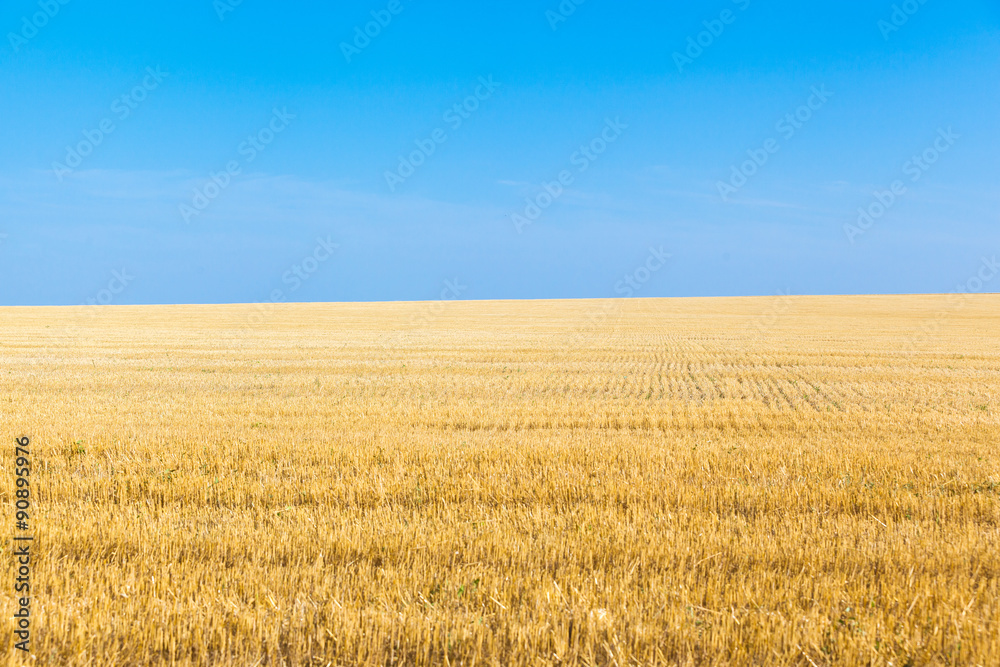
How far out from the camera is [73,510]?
25.5 feet

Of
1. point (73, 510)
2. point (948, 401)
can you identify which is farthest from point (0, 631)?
point (948, 401)

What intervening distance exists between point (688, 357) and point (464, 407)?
59.7 ft

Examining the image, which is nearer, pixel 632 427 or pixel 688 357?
pixel 632 427

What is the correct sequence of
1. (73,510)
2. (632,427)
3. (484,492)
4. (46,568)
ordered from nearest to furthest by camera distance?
(46,568)
(73,510)
(484,492)
(632,427)

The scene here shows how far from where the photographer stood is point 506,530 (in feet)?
23.1

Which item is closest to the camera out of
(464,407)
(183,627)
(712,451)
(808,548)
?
(183,627)

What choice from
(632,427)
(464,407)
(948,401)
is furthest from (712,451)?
(948,401)

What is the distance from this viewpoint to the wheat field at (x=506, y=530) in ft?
15.5

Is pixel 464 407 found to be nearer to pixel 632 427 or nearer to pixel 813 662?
pixel 632 427

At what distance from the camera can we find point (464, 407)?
16703 millimetres

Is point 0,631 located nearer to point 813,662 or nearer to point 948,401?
point 813,662

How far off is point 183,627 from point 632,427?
10784 mm

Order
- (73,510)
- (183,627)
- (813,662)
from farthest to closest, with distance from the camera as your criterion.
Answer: (73,510)
(183,627)
(813,662)

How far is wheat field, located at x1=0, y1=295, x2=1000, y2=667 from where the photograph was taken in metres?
4.73
